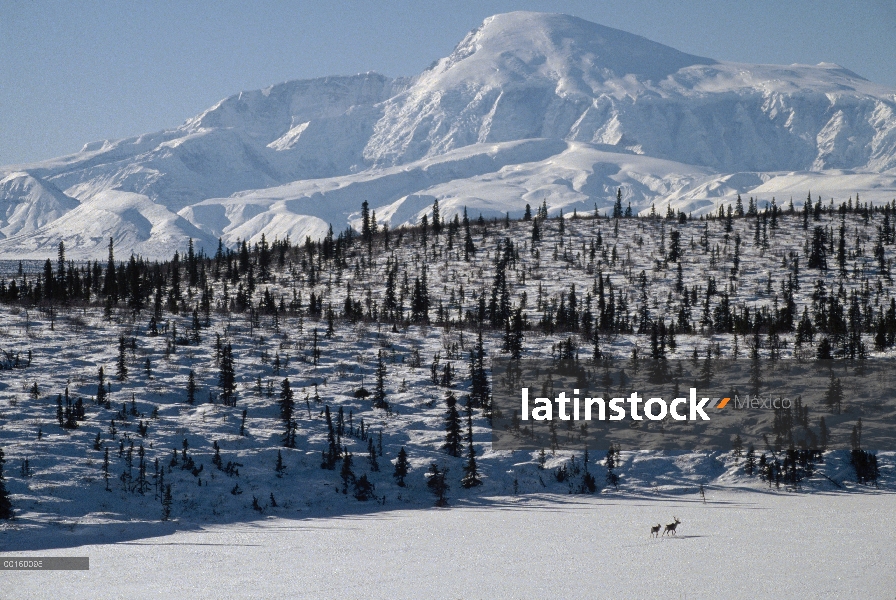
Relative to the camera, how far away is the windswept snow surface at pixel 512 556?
27.5 m

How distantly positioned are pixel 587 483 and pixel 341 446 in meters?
14.2

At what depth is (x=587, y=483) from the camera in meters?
51.7

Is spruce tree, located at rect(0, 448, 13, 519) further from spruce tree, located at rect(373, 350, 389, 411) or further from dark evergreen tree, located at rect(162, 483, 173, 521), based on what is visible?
spruce tree, located at rect(373, 350, 389, 411)

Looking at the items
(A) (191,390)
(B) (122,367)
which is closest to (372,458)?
(A) (191,390)

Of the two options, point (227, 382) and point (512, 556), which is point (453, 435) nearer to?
point (227, 382)

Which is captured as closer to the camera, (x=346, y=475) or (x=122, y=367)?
(x=346, y=475)

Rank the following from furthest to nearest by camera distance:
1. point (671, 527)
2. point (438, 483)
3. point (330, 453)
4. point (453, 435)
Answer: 1. point (453, 435)
2. point (330, 453)
3. point (438, 483)
4. point (671, 527)

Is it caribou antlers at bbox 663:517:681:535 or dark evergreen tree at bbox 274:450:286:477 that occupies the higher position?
caribou antlers at bbox 663:517:681:535

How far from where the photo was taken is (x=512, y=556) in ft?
108

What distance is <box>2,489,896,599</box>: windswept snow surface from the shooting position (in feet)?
90.1

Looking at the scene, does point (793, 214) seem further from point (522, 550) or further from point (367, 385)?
point (522, 550)

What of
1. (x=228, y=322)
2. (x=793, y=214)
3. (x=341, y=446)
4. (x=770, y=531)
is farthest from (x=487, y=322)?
(x=793, y=214)

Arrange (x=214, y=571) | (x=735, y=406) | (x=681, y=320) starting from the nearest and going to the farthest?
1. (x=214, y=571)
2. (x=735, y=406)
3. (x=681, y=320)

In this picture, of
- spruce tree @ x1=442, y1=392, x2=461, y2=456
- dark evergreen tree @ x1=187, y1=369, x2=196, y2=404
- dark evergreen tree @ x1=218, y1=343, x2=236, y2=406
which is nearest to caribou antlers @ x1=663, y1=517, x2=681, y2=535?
spruce tree @ x1=442, y1=392, x2=461, y2=456
